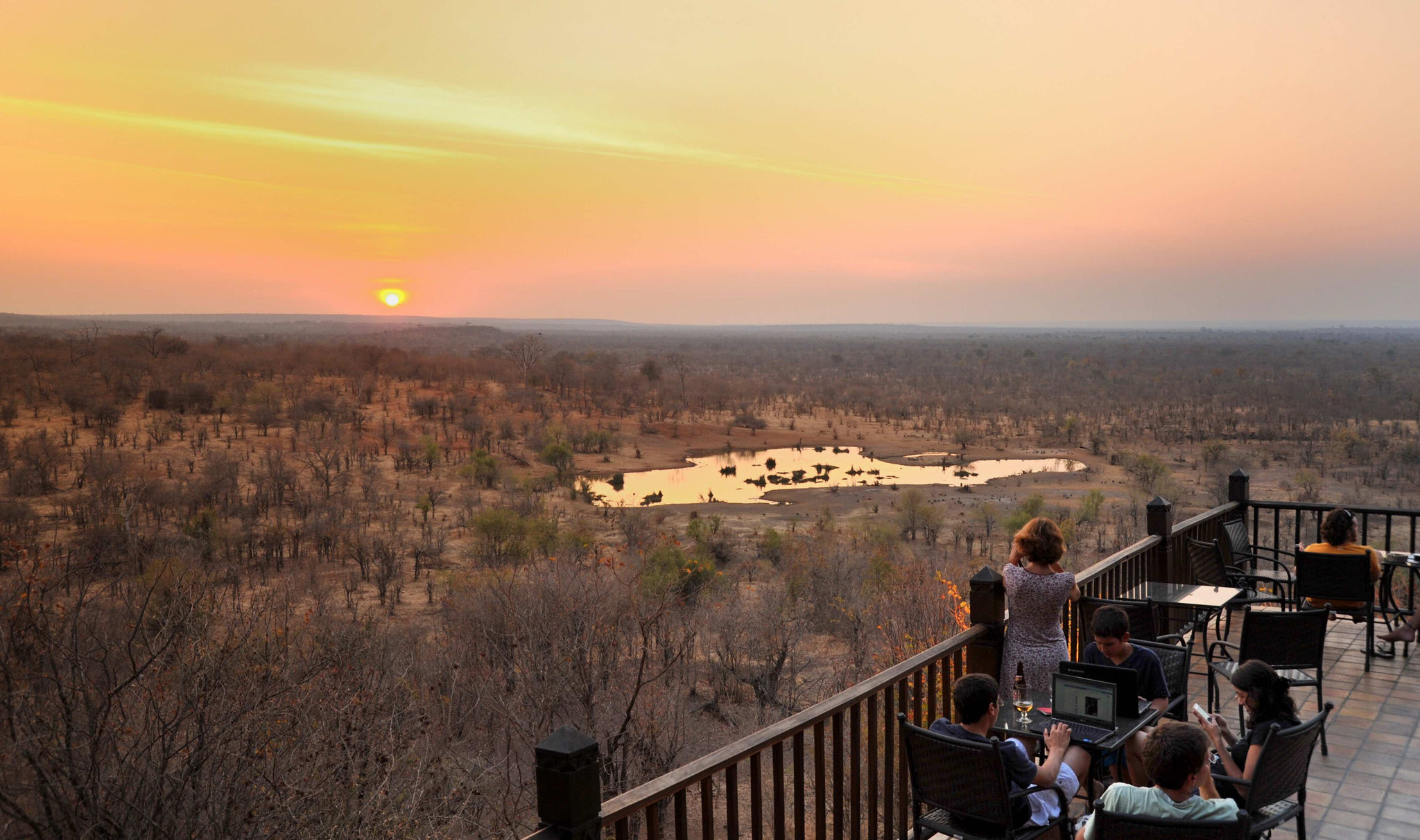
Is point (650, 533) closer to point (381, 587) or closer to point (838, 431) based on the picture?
point (381, 587)

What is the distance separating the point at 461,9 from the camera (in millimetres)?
20812

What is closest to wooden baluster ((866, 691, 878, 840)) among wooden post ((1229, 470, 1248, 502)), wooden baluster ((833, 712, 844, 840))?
wooden baluster ((833, 712, 844, 840))

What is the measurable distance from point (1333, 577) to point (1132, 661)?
3697 millimetres

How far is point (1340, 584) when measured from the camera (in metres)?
7.41

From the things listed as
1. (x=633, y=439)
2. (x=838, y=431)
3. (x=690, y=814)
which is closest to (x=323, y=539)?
(x=690, y=814)

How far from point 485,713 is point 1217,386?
2723 inches

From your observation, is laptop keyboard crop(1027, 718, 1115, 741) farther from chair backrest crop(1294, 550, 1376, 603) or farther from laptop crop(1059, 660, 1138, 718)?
chair backrest crop(1294, 550, 1376, 603)

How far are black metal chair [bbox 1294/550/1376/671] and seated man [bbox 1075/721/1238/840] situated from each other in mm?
Answer: 5022

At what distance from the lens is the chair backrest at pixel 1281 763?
146 inches

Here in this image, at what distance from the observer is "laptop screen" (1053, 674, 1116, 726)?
4328 mm

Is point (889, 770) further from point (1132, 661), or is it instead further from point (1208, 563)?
point (1208, 563)

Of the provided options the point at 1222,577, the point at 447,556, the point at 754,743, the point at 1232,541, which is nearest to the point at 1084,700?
the point at 754,743

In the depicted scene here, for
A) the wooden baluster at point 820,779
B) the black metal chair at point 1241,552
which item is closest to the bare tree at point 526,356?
the black metal chair at point 1241,552

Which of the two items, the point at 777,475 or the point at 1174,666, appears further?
the point at 777,475
